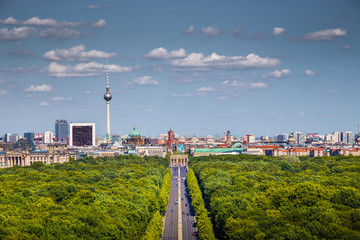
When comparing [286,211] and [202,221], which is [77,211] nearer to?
[202,221]

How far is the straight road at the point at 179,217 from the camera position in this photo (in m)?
91.1

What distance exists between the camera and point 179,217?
10731cm

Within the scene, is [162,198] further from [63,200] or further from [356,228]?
[356,228]

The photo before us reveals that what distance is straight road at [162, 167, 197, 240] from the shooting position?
91.1m

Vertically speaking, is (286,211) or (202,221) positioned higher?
(286,211)

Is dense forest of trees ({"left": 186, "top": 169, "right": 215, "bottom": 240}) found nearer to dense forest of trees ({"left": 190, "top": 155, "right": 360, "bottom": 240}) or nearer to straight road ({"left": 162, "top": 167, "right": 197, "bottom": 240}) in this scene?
dense forest of trees ({"left": 190, "top": 155, "right": 360, "bottom": 240})

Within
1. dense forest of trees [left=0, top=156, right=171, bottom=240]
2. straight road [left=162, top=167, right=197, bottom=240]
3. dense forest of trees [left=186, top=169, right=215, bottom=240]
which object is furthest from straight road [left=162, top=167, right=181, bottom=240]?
dense forest of trees [left=186, top=169, right=215, bottom=240]

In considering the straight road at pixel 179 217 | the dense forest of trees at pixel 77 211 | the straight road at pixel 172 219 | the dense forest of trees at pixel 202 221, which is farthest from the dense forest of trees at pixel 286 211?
the dense forest of trees at pixel 77 211

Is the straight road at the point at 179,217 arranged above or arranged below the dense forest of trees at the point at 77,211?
below

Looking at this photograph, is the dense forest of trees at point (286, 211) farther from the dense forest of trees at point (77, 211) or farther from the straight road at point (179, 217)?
the dense forest of trees at point (77, 211)

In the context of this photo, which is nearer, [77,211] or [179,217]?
[77,211]

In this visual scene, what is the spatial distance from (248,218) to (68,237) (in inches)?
908

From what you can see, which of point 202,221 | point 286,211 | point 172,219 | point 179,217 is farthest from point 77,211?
point 179,217

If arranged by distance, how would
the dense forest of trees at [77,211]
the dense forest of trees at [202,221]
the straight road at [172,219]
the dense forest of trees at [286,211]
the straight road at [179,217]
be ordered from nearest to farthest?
the dense forest of trees at [286,211] → the dense forest of trees at [77,211] → the dense forest of trees at [202,221] → the straight road at [172,219] → the straight road at [179,217]
